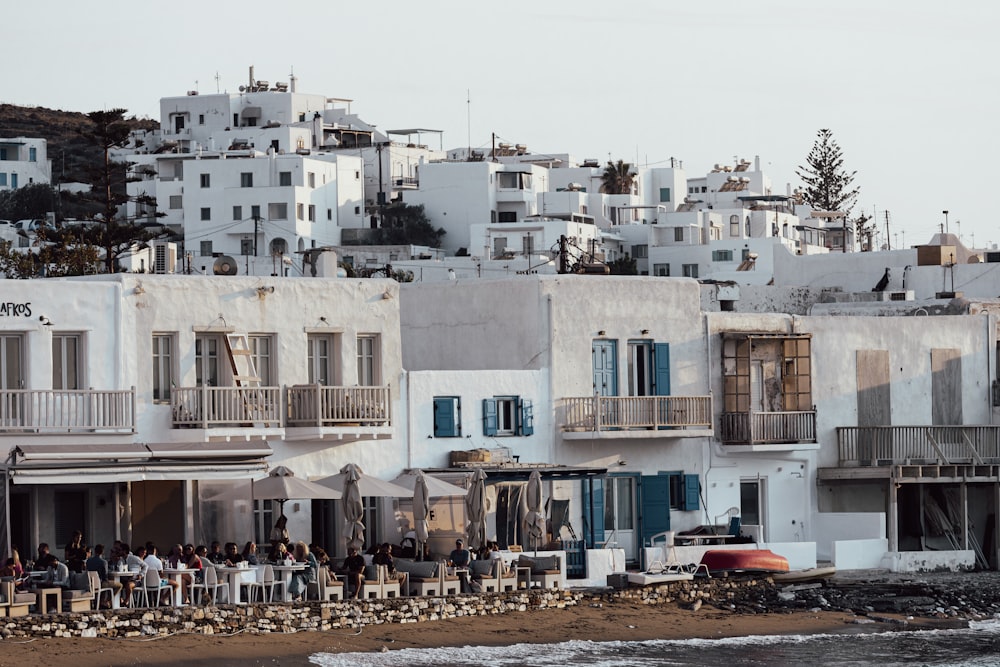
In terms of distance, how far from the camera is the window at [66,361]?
34969 mm

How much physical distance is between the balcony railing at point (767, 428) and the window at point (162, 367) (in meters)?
13.0

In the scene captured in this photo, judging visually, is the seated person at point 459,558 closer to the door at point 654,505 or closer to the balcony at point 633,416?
the balcony at point 633,416

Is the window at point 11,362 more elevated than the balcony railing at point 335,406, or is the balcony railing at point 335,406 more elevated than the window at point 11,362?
the window at point 11,362

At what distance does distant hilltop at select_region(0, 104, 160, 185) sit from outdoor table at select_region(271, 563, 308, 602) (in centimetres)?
12004

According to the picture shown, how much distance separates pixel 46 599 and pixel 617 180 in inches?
4403

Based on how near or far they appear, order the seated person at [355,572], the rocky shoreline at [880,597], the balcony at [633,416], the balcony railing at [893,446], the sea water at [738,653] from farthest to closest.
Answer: the balcony railing at [893,446], the balcony at [633,416], the rocky shoreline at [880,597], the seated person at [355,572], the sea water at [738,653]

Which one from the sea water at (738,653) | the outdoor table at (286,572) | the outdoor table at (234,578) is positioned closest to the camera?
the sea water at (738,653)

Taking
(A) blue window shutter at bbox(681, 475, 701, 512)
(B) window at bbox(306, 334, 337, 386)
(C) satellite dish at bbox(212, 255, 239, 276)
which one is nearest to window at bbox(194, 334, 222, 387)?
(B) window at bbox(306, 334, 337, 386)

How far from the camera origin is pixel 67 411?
34344mm

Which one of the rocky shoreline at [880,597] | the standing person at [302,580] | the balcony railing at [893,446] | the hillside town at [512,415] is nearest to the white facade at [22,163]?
the hillside town at [512,415]

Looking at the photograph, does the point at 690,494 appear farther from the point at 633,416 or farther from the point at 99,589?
the point at 99,589

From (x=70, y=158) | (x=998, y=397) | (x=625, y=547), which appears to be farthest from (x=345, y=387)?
(x=70, y=158)

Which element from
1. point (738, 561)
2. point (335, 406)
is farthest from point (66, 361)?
point (738, 561)

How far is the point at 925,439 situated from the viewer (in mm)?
45281
